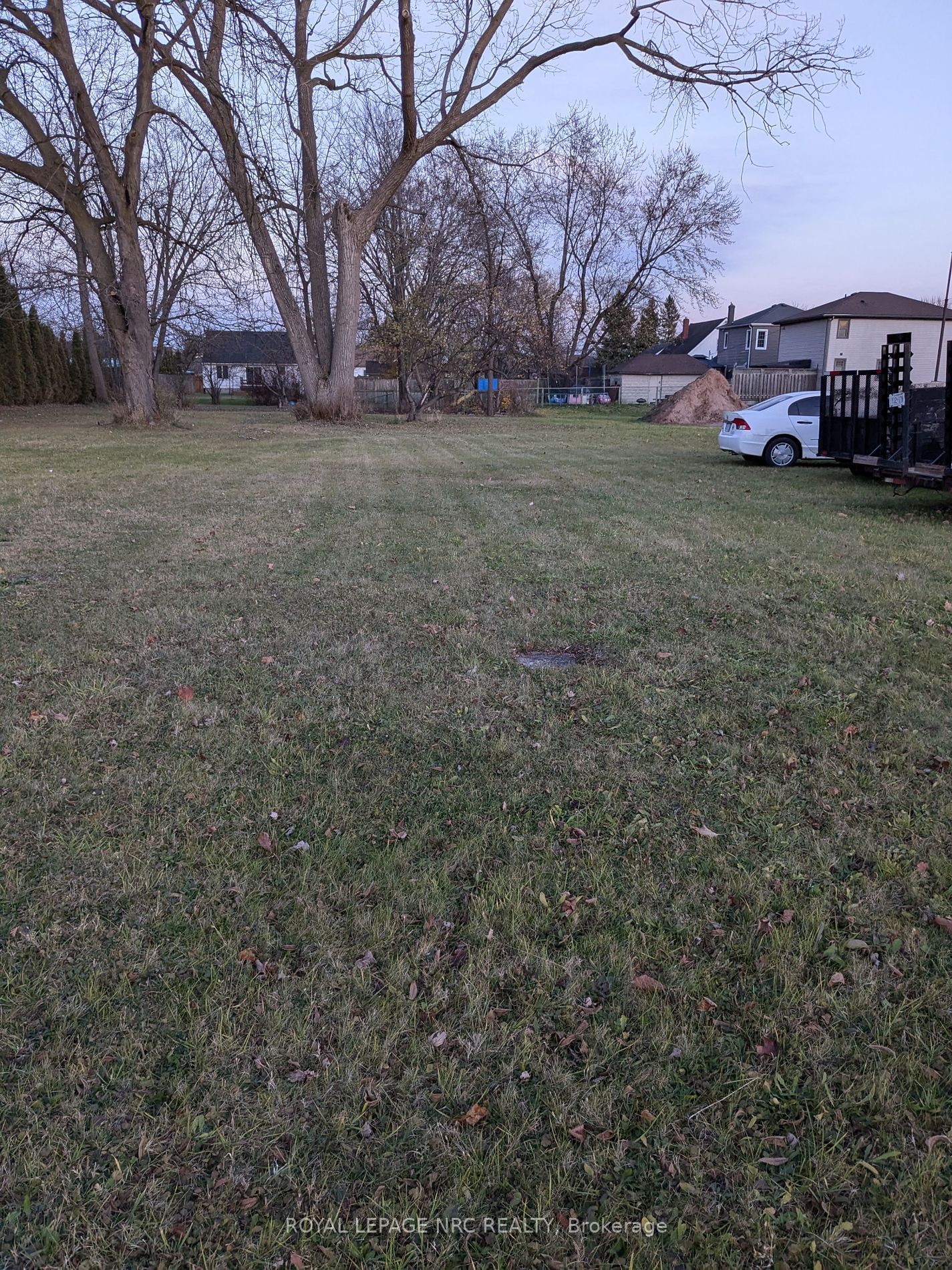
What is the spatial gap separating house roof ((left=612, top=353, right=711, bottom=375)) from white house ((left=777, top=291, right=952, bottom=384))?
35.7ft

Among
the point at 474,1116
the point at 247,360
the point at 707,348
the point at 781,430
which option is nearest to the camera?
the point at 474,1116

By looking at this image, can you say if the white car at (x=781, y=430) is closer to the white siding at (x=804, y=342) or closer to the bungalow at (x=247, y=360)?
the bungalow at (x=247, y=360)

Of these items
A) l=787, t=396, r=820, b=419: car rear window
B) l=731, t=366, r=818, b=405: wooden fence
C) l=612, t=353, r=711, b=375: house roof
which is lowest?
l=787, t=396, r=820, b=419: car rear window

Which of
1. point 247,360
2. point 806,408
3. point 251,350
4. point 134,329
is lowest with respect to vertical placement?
point 806,408

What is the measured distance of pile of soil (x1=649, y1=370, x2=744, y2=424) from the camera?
31844mm

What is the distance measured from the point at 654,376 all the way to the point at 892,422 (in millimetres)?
49373

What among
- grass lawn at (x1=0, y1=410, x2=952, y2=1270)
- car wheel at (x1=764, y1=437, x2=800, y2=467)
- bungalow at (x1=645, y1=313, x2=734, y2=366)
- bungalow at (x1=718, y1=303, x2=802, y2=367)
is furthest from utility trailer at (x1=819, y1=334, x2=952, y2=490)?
bungalow at (x1=645, y1=313, x2=734, y2=366)

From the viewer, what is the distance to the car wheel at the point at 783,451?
16.5 meters

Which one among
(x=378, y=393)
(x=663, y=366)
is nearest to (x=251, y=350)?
(x=663, y=366)

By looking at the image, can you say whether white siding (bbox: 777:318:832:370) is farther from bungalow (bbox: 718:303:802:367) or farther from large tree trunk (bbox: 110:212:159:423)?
large tree trunk (bbox: 110:212:159:423)

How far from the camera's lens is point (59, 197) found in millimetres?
20562

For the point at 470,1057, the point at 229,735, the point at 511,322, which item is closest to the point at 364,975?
the point at 470,1057

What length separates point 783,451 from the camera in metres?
16.6

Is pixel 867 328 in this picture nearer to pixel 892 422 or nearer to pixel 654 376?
pixel 654 376
